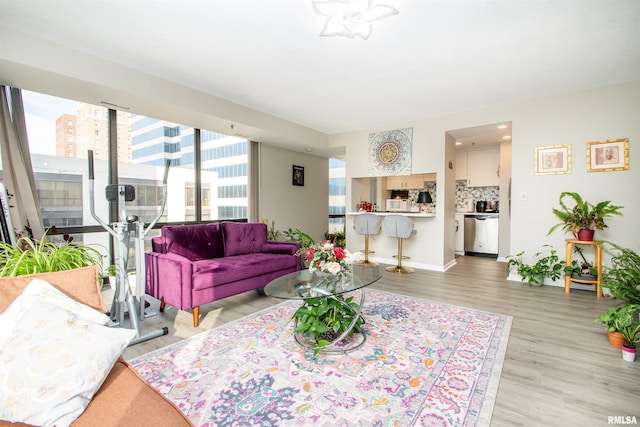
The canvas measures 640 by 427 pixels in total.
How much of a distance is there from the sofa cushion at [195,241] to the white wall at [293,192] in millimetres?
1948

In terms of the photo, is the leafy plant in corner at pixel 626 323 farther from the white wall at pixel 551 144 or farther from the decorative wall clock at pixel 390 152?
the decorative wall clock at pixel 390 152

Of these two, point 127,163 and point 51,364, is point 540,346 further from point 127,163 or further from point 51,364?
point 127,163

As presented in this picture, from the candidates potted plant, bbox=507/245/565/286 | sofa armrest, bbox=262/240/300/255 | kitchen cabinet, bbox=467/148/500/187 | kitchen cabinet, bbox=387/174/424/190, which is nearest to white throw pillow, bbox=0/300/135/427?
sofa armrest, bbox=262/240/300/255

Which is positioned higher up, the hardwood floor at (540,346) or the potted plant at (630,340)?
the potted plant at (630,340)

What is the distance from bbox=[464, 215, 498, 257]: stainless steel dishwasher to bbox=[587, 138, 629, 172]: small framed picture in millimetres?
2397

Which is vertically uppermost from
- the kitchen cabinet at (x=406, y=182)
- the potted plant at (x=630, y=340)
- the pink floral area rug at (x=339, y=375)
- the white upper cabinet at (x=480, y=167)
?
the white upper cabinet at (x=480, y=167)

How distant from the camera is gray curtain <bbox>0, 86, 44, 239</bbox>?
2.99 meters

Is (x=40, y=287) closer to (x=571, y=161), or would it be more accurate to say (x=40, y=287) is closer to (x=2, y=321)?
(x=2, y=321)

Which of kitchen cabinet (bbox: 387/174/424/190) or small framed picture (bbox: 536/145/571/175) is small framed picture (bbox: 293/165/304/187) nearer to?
kitchen cabinet (bbox: 387/174/424/190)

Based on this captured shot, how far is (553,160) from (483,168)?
2.32 m

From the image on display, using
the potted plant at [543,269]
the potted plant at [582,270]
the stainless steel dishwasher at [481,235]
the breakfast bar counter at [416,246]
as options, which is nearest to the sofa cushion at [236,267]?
the breakfast bar counter at [416,246]

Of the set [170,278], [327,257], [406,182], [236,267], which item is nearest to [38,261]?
[170,278]

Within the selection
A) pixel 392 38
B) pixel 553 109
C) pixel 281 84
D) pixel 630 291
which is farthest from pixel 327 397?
pixel 553 109

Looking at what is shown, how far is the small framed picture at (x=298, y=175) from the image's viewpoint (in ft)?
20.8
